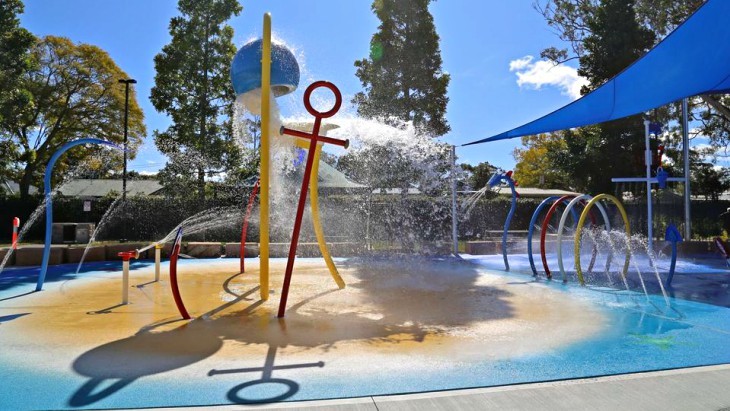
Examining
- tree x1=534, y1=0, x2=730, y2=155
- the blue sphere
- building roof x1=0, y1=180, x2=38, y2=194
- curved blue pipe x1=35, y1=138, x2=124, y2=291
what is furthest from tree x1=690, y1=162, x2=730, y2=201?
building roof x1=0, y1=180, x2=38, y2=194

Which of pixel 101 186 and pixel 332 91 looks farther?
pixel 101 186

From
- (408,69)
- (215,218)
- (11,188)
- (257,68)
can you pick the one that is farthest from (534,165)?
(11,188)

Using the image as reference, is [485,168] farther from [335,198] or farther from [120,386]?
[120,386]

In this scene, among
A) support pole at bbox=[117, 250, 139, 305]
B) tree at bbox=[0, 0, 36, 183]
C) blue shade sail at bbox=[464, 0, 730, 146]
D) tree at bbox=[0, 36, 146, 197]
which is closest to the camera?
blue shade sail at bbox=[464, 0, 730, 146]

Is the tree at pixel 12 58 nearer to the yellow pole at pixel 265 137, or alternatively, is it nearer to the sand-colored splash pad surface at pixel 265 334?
the sand-colored splash pad surface at pixel 265 334

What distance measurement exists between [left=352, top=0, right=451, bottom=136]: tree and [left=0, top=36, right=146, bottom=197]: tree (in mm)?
14959

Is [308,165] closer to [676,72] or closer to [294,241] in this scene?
[294,241]

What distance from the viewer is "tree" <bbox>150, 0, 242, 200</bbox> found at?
19.7 meters

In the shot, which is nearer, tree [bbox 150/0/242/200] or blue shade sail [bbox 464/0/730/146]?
blue shade sail [bbox 464/0/730/146]

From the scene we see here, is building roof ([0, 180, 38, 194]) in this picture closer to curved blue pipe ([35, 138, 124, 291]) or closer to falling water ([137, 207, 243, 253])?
falling water ([137, 207, 243, 253])

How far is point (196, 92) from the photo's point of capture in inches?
787

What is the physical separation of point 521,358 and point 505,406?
125cm

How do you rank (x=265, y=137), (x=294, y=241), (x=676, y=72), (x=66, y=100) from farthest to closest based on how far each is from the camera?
(x=66, y=100), (x=676, y=72), (x=265, y=137), (x=294, y=241)

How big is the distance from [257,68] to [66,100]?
23908 millimetres
